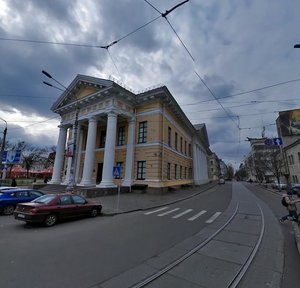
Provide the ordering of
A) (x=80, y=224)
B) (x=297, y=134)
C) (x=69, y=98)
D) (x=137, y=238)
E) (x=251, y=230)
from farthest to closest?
(x=297, y=134), (x=69, y=98), (x=80, y=224), (x=251, y=230), (x=137, y=238)

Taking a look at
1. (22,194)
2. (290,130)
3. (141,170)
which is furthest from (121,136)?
(290,130)

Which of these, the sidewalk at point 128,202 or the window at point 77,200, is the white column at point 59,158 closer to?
the sidewalk at point 128,202

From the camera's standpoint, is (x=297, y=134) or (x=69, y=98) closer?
(x=69, y=98)

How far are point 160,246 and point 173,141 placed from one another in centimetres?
2300

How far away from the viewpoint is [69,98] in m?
28.6

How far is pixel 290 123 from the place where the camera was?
1905 inches

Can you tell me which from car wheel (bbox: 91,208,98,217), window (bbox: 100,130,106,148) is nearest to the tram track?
car wheel (bbox: 91,208,98,217)

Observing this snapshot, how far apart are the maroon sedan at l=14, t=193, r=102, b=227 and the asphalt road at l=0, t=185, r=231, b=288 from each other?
45 centimetres

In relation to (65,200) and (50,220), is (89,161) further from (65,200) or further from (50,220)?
(50,220)

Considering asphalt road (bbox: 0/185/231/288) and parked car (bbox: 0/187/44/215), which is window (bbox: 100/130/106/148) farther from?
asphalt road (bbox: 0/185/231/288)

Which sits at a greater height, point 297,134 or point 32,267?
point 297,134

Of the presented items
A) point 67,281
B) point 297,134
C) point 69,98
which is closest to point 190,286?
point 67,281

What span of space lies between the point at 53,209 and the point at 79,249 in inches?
163

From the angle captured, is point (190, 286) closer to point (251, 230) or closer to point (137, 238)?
point (137, 238)
